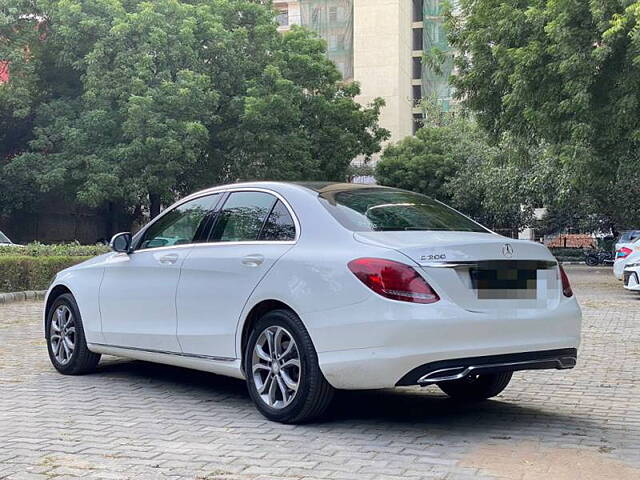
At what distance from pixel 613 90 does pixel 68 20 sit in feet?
62.5

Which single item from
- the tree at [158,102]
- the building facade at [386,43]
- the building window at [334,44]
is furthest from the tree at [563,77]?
the building window at [334,44]

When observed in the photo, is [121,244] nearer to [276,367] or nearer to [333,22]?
[276,367]

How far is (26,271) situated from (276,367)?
12687 mm

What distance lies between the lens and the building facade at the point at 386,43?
69.0m

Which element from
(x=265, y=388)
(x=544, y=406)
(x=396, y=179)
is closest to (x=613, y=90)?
(x=544, y=406)

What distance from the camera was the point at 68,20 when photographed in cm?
2938

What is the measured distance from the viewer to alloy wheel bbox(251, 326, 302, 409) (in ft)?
18.4

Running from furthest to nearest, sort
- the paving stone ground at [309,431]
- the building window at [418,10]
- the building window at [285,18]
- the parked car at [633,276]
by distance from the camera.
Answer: the building window at [418,10] → the building window at [285,18] → the parked car at [633,276] → the paving stone ground at [309,431]

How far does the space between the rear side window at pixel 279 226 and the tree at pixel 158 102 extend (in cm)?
2244

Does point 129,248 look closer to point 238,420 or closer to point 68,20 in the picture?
point 238,420

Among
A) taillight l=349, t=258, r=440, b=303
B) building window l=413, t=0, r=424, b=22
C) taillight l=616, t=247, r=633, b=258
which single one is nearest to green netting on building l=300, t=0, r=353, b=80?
building window l=413, t=0, r=424, b=22

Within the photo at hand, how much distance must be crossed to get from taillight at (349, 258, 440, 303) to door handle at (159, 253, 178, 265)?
2.01m

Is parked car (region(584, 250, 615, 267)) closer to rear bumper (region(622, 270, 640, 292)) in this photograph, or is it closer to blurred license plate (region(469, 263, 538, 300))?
rear bumper (region(622, 270, 640, 292))

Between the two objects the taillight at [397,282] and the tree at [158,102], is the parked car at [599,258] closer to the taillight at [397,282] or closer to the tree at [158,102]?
the tree at [158,102]
